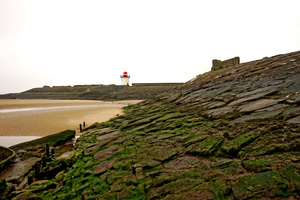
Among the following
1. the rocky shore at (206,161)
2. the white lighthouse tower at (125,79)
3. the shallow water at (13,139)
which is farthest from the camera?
the white lighthouse tower at (125,79)

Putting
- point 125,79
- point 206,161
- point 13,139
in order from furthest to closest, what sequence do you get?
1. point 125,79
2. point 13,139
3. point 206,161

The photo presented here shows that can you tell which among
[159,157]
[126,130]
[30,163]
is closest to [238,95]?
[159,157]

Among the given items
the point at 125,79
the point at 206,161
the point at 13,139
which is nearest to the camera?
the point at 206,161

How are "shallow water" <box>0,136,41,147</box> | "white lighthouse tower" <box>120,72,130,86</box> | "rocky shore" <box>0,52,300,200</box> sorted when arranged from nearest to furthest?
"rocky shore" <box>0,52,300,200</box>, "shallow water" <box>0,136,41,147</box>, "white lighthouse tower" <box>120,72,130,86</box>

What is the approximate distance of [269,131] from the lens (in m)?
4.93

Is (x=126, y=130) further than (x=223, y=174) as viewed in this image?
Yes

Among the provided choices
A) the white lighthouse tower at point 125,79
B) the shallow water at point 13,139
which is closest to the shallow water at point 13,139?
the shallow water at point 13,139

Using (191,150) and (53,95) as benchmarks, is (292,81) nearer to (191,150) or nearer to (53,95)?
(191,150)

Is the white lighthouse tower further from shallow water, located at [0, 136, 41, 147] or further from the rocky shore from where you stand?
the rocky shore

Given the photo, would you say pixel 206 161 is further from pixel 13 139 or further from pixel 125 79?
pixel 125 79

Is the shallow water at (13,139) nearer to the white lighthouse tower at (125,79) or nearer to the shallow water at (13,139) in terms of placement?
the shallow water at (13,139)

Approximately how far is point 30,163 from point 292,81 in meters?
14.3

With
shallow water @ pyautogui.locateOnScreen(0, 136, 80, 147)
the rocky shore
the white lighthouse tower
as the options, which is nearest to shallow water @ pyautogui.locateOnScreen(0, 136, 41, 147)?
shallow water @ pyautogui.locateOnScreen(0, 136, 80, 147)

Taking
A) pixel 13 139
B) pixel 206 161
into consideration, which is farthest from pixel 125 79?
pixel 206 161
